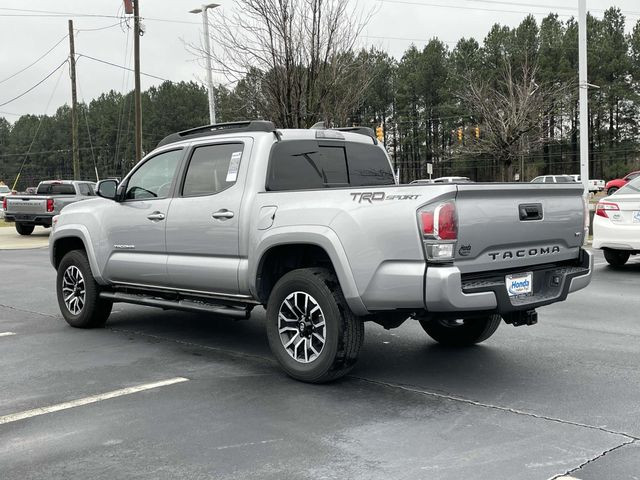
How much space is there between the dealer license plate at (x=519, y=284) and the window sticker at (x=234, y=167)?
7.91ft

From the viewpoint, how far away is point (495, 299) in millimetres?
4738

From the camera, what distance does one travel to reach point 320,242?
199 inches

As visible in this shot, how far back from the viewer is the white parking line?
15.0ft

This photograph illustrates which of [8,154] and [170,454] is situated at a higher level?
A: [8,154]

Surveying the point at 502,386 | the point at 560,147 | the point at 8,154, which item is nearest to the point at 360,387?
the point at 502,386

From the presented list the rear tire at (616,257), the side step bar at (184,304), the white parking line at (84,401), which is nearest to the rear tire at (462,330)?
the side step bar at (184,304)

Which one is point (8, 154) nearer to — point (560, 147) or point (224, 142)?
point (560, 147)

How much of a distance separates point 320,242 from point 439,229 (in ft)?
3.09

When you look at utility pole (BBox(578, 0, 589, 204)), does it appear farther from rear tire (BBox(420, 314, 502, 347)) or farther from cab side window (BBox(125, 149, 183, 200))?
cab side window (BBox(125, 149, 183, 200))

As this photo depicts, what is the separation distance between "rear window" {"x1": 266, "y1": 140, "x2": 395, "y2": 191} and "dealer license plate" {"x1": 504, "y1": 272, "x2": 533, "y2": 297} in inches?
77.1

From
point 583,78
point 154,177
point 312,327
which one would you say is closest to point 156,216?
point 154,177

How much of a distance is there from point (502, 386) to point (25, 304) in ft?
22.3

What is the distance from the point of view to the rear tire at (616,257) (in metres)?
11.8

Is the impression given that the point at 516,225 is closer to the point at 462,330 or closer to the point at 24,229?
the point at 462,330
